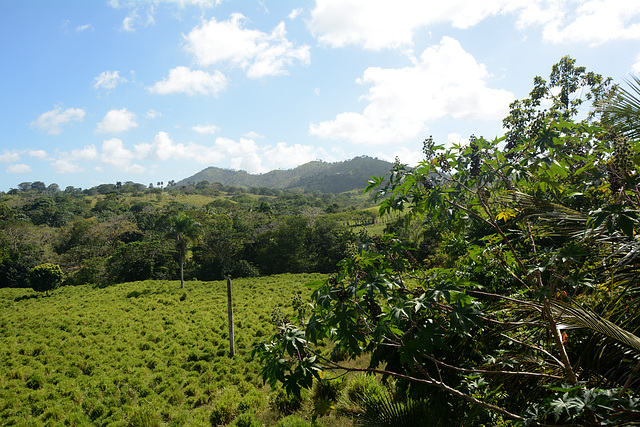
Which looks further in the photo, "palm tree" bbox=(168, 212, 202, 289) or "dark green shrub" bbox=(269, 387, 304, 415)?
"palm tree" bbox=(168, 212, 202, 289)

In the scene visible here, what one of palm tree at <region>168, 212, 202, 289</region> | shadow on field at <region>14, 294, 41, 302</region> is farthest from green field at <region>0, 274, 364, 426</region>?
palm tree at <region>168, 212, 202, 289</region>

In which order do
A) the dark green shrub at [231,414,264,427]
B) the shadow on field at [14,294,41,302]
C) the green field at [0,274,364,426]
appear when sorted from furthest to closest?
the shadow on field at [14,294,41,302], the green field at [0,274,364,426], the dark green shrub at [231,414,264,427]

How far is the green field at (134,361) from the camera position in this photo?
9617mm

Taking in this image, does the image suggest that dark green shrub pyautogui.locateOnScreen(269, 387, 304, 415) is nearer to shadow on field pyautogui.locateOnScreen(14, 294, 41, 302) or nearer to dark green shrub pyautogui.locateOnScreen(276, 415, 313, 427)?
dark green shrub pyautogui.locateOnScreen(276, 415, 313, 427)

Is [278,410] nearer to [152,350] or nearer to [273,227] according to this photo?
[152,350]

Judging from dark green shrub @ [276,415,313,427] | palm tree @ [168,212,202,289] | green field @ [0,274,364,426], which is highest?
palm tree @ [168,212,202,289]

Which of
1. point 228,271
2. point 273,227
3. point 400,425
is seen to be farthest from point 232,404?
point 273,227

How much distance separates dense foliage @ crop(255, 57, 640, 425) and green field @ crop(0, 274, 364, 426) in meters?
4.37

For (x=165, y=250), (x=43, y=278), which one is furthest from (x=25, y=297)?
(x=165, y=250)

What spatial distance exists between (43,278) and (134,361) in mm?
22687

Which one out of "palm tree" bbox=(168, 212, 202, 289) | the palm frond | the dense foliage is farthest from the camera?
"palm tree" bbox=(168, 212, 202, 289)

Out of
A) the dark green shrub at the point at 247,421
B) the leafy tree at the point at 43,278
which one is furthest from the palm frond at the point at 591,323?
the leafy tree at the point at 43,278

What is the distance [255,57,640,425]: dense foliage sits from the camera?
6.84 ft

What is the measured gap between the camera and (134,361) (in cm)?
1399
